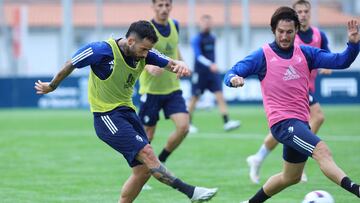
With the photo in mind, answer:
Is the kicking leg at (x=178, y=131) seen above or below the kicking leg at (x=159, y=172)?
below

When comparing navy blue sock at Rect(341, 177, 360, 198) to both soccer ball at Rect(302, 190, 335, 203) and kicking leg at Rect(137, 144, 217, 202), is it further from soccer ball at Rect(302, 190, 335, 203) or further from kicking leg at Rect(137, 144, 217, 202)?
kicking leg at Rect(137, 144, 217, 202)

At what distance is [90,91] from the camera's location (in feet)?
30.4

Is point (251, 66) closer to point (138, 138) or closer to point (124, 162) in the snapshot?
point (138, 138)

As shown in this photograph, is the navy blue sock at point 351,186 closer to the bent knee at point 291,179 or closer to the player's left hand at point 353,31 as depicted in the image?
the bent knee at point 291,179

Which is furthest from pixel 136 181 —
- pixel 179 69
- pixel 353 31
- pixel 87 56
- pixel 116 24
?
pixel 116 24

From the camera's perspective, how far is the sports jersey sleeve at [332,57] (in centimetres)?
887

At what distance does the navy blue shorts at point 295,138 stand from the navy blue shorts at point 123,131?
56.4 inches

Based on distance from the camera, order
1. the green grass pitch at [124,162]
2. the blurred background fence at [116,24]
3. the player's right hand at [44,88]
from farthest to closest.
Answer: the blurred background fence at [116,24], the green grass pitch at [124,162], the player's right hand at [44,88]

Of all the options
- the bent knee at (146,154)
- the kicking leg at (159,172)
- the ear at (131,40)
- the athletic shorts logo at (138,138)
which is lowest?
the kicking leg at (159,172)

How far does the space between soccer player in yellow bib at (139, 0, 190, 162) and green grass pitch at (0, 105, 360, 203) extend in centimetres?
79

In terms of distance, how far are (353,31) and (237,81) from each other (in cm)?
131

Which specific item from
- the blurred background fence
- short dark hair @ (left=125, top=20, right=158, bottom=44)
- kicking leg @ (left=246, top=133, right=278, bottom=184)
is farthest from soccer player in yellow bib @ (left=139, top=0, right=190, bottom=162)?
the blurred background fence

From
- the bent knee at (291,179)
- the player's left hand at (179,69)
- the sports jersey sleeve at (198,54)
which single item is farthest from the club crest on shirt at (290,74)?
the sports jersey sleeve at (198,54)

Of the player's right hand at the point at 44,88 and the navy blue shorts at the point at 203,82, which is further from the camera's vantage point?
the navy blue shorts at the point at 203,82
